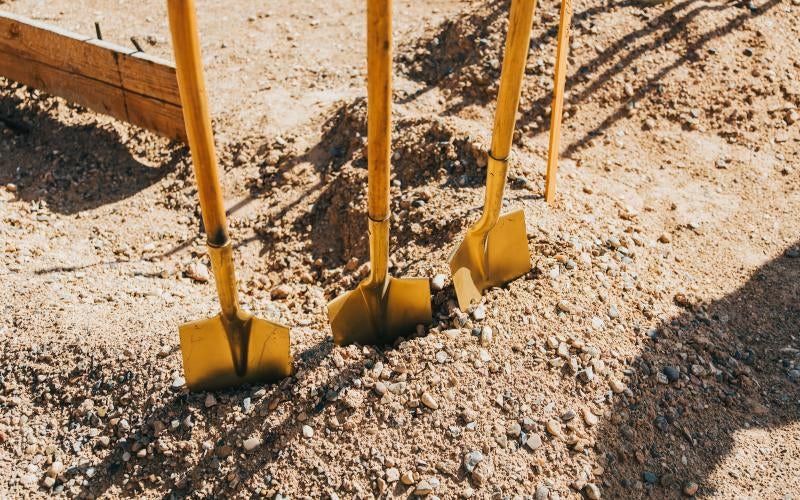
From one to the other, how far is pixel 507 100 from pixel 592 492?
Result: 1.36 meters

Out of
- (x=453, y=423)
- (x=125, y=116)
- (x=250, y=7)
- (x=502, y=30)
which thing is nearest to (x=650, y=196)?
(x=502, y=30)

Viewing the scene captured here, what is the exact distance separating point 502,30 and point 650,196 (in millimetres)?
1618

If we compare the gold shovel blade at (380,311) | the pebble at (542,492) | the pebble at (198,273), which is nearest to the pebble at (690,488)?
the pebble at (542,492)

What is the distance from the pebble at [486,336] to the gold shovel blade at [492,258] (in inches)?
4.9

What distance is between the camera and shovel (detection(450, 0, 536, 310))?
7.43ft

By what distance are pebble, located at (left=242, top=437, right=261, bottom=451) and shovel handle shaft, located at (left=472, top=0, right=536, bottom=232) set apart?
117cm

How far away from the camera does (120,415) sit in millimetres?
2342

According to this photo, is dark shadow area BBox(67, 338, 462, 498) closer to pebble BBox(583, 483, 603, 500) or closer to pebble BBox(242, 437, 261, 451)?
pebble BBox(242, 437, 261, 451)

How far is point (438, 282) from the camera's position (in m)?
2.69

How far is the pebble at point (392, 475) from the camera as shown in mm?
2140

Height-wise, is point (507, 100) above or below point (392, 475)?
above

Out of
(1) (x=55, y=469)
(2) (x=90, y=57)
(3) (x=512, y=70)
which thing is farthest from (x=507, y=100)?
(2) (x=90, y=57)

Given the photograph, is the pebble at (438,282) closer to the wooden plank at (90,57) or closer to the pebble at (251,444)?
the pebble at (251,444)

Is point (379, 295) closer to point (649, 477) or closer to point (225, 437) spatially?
point (225, 437)
